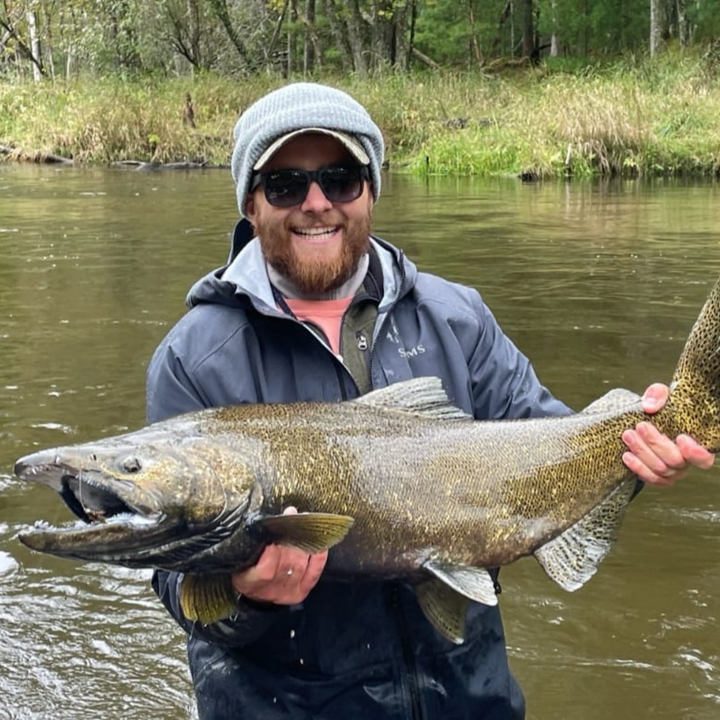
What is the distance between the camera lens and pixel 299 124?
2639 millimetres

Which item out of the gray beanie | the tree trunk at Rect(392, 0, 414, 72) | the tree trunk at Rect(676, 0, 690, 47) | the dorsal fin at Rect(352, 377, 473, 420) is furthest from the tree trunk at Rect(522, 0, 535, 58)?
the dorsal fin at Rect(352, 377, 473, 420)

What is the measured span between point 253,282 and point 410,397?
54 centimetres

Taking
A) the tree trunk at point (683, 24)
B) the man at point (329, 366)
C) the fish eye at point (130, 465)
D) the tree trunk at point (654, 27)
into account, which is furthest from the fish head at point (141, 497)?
the tree trunk at point (683, 24)

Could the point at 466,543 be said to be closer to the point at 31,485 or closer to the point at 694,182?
the point at 31,485

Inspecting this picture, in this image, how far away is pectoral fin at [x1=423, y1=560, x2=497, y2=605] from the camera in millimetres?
2352

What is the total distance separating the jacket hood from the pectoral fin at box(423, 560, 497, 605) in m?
0.71

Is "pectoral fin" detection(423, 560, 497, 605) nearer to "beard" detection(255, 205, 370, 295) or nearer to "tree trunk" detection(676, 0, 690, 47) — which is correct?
"beard" detection(255, 205, 370, 295)

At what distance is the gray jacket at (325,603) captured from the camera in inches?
97.6

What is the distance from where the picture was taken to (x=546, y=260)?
36.4 ft

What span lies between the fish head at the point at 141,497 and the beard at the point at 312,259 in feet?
2.26

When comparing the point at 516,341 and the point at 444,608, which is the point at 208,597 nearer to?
the point at 444,608

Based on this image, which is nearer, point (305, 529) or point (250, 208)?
point (305, 529)

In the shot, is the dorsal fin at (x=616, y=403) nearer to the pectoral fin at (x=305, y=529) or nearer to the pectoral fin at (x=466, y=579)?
the pectoral fin at (x=466, y=579)

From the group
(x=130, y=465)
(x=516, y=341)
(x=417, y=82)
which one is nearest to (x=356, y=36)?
(x=417, y=82)
